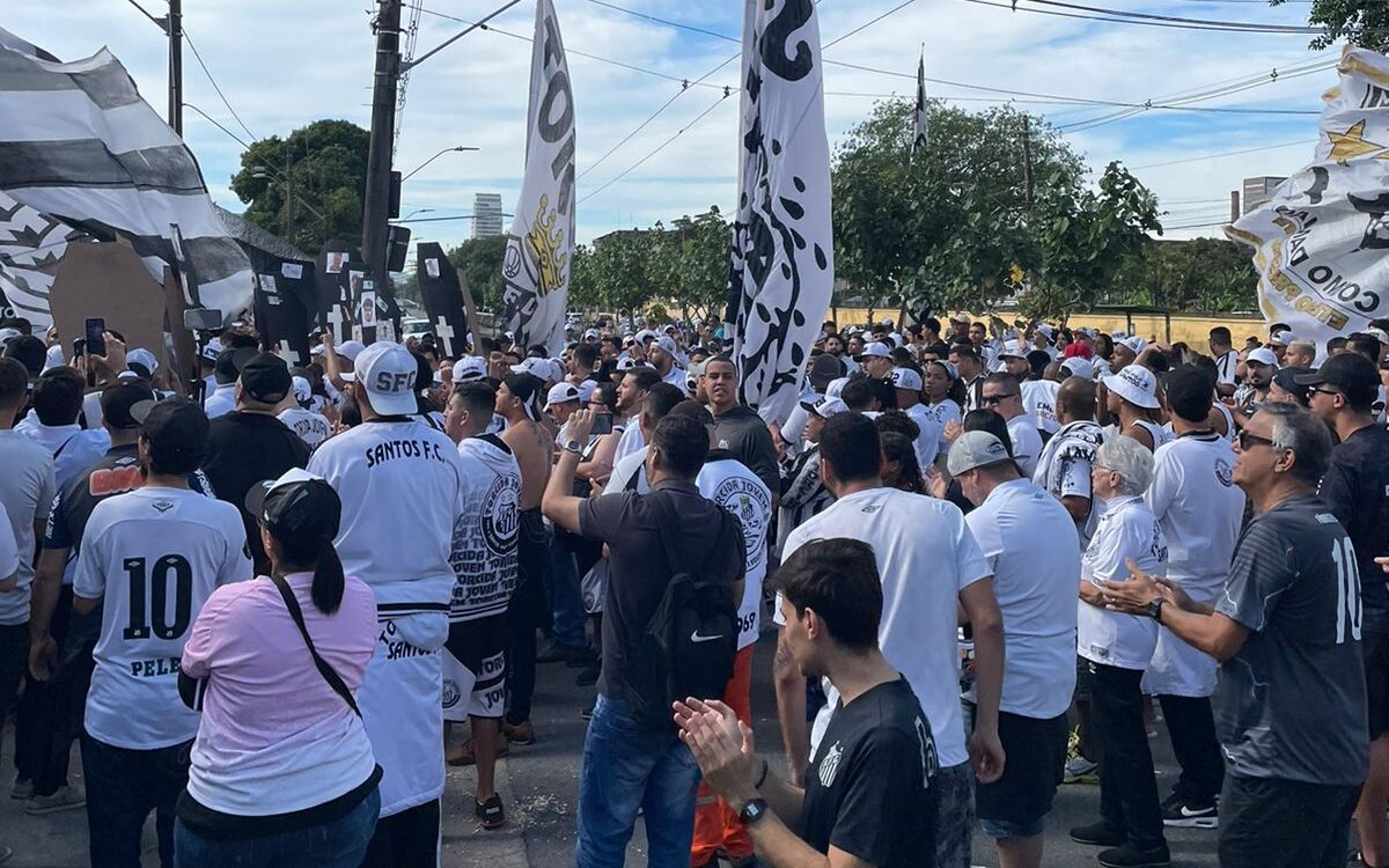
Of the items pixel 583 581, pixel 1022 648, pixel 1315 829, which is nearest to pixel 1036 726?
pixel 1022 648

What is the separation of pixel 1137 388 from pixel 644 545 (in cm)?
323

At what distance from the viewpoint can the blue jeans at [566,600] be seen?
Answer: 29.7 ft

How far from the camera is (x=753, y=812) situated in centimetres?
271

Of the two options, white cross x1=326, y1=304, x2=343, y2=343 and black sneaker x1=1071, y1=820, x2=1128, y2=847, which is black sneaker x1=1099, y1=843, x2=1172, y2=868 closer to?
black sneaker x1=1071, y1=820, x2=1128, y2=847

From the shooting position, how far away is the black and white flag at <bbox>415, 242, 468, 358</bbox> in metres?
13.5

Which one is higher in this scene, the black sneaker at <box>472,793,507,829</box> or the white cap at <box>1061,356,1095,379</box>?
the white cap at <box>1061,356,1095,379</box>

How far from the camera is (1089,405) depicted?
682cm

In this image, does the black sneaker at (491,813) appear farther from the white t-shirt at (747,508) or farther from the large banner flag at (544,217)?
the large banner flag at (544,217)

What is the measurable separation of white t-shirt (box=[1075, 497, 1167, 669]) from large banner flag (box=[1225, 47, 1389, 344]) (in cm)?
524

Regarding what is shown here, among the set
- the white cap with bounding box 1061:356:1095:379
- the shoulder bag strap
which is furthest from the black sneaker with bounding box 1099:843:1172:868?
the white cap with bounding box 1061:356:1095:379

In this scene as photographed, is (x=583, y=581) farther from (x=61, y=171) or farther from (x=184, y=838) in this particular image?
(x=61, y=171)

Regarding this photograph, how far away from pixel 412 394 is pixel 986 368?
10.7 m

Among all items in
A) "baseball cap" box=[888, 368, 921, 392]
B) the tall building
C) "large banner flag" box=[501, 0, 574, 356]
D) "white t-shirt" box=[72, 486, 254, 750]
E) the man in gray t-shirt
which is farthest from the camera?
the tall building

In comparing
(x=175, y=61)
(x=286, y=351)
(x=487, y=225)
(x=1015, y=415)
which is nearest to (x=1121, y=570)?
(x=1015, y=415)
